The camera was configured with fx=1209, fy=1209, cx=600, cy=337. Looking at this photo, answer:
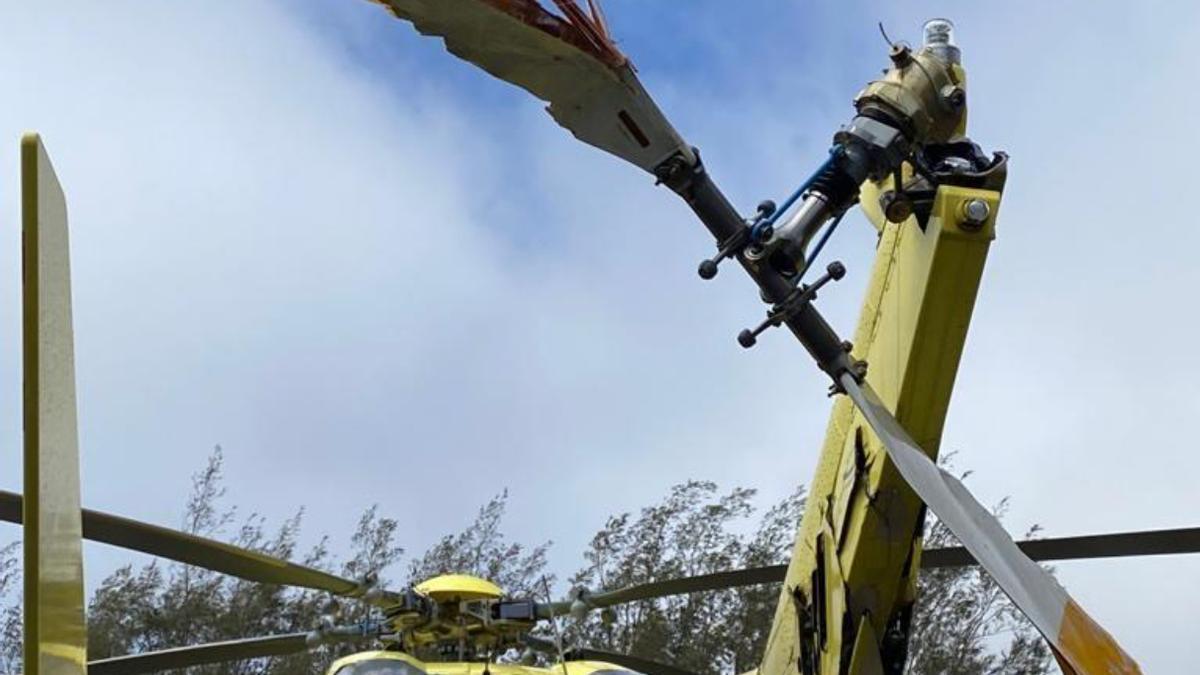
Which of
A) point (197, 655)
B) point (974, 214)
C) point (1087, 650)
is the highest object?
point (974, 214)

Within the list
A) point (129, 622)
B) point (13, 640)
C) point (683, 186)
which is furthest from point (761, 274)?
point (129, 622)

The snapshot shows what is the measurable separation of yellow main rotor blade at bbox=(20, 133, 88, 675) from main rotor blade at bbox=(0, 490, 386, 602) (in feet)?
3.46

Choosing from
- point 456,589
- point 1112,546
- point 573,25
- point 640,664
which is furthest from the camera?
point 640,664

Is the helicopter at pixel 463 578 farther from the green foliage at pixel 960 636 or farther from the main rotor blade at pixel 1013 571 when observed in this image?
the green foliage at pixel 960 636

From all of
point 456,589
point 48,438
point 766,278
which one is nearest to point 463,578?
point 456,589

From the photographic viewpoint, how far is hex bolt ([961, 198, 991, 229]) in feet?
8.30

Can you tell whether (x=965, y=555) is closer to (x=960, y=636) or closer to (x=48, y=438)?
(x=48, y=438)

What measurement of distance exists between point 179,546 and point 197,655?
1.62m

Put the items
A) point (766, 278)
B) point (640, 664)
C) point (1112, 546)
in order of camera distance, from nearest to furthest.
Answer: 1. point (766, 278)
2. point (1112, 546)
3. point (640, 664)

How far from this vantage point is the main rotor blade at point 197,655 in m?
4.12

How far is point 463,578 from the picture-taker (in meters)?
4.39

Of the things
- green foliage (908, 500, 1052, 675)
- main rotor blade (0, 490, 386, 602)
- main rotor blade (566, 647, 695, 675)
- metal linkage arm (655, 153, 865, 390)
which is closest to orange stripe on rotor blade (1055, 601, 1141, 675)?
metal linkage arm (655, 153, 865, 390)

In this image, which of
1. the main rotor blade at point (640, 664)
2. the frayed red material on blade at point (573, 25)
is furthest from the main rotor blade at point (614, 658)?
the frayed red material on blade at point (573, 25)

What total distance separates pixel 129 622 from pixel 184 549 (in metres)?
13.2
